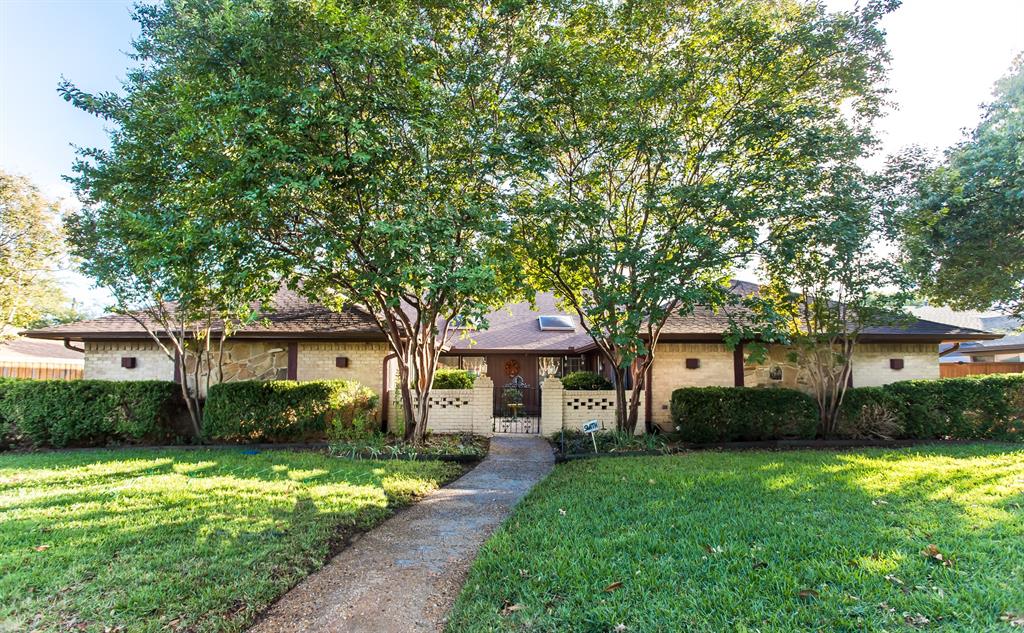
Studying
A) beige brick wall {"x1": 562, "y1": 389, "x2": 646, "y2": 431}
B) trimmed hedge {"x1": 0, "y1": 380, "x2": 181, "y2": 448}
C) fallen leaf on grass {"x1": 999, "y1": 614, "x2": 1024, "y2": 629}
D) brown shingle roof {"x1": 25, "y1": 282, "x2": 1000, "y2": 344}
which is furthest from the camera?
beige brick wall {"x1": 562, "y1": 389, "x2": 646, "y2": 431}

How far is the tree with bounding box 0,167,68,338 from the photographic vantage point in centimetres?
Result: 1473

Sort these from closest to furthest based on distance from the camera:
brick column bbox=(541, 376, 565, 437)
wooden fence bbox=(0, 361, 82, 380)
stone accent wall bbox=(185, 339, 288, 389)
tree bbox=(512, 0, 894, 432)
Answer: tree bbox=(512, 0, 894, 432) → brick column bbox=(541, 376, 565, 437) → stone accent wall bbox=(185, 339, 288, 389) → wooden fence bbox=(0, 361, 82, 380)

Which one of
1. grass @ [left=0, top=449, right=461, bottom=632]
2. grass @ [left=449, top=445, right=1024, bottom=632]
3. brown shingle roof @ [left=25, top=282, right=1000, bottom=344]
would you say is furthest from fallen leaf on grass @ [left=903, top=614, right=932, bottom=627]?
brown shingle roof @ [left=25, top=282, right=1000, bottom=344]

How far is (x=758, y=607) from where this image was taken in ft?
9.73

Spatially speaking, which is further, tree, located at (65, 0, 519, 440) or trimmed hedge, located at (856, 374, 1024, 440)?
trimmed hedge, located at (856, 374, 1024, 440)

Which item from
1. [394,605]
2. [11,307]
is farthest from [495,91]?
[11,307]

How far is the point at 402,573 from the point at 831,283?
31.2 ft

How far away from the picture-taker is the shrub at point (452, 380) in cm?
1348

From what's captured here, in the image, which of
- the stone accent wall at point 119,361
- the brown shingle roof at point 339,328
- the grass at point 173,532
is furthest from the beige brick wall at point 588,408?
the stone accent wall at point 119,361

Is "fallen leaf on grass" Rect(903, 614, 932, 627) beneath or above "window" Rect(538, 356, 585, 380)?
beneath

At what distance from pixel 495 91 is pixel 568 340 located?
10059 mm

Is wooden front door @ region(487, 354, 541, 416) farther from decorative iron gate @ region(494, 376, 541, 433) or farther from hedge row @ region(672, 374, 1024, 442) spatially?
hedge row @ region(672, 374, 1024, 442)

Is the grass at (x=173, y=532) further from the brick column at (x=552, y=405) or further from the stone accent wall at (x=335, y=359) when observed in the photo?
the brick column at (x=552, y=405)

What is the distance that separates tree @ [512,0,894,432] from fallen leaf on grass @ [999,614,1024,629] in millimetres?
4736
